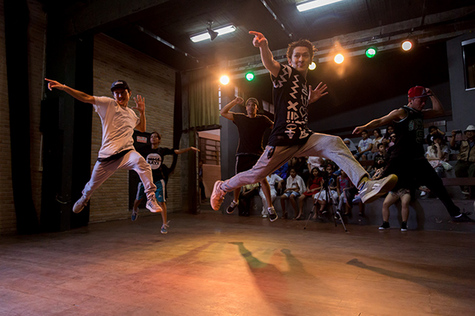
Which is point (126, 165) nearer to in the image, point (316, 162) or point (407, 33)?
point (316, 162)

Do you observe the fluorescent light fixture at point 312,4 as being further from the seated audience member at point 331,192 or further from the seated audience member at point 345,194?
the seated audience member at point 345,194

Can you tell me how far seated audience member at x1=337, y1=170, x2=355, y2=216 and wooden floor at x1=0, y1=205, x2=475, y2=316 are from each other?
A: 6.62 ft

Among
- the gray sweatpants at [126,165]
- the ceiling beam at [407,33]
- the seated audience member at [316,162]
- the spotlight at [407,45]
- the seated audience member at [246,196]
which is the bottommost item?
the seated audience member at [246,196]

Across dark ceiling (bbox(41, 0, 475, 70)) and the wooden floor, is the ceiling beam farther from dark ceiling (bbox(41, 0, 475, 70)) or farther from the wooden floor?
the wooden floor

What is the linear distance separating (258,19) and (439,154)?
17.0 feet

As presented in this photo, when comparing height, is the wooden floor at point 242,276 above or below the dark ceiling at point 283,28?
below

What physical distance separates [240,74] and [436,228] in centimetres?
620

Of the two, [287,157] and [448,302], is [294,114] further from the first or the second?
[448,302]

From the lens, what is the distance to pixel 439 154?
6.44 metres

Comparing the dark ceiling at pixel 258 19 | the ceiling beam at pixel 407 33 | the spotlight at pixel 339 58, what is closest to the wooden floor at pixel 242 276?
the dark ceiling at pixel 258 19

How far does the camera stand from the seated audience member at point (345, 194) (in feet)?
21.4

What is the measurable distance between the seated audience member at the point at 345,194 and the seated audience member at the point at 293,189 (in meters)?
1.00

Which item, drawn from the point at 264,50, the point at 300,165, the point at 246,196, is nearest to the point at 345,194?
the point at 300,165

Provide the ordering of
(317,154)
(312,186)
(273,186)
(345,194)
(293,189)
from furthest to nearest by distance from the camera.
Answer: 1. (273,186)
2. (293,189)
3. (312,186)
4. (345,194)
5. (317,154)
